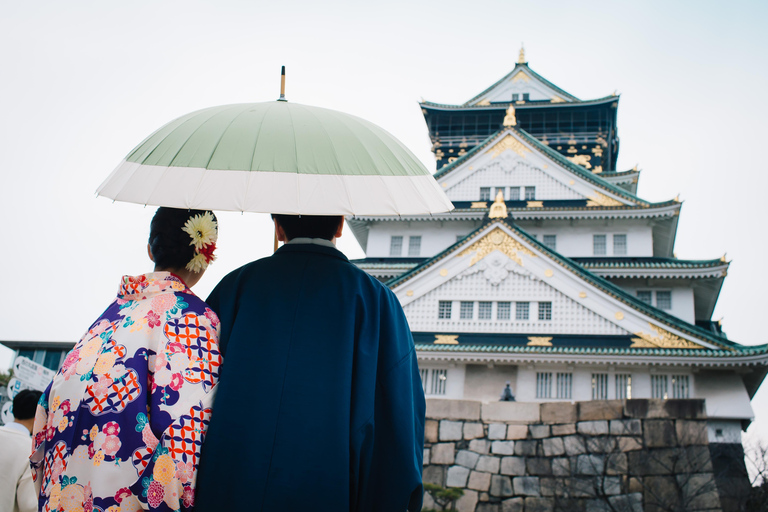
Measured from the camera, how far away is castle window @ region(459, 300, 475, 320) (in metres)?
17.6


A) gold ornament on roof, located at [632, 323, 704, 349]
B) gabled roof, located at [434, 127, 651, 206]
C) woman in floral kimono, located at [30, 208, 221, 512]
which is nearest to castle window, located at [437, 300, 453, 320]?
gold ornament on roof, located at [632, 323, 704, 349]

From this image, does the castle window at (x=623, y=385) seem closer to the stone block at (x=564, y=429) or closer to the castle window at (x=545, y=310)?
the castle window at (x=545, y=310)

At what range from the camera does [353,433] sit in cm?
240

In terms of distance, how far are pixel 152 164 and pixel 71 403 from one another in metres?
0.98

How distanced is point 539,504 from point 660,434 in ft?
7.74

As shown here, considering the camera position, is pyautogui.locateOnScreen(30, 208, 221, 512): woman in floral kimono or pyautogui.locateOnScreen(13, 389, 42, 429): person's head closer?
pyautogui.locateOnScreen(30, 208, 221, 512): woman in floral kimono

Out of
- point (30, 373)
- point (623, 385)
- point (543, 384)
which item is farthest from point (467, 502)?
point (30, 373)

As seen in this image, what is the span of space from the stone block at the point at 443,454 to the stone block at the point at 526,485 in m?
1.20

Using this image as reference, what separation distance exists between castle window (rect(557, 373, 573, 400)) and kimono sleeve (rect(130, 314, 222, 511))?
49.1ft

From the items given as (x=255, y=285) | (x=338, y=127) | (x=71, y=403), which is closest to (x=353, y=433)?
(x=255, y=285)

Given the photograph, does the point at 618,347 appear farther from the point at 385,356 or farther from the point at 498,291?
the point at 385,356

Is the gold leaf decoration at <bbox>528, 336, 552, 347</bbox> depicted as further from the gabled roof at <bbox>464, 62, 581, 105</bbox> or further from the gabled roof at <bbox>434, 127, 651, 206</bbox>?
the gabled roof at <bbox>464, 62, 581, 105</bbox>

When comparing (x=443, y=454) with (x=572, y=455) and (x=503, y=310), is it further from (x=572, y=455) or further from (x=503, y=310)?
(x=503, y=310)

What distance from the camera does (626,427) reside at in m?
12.1
